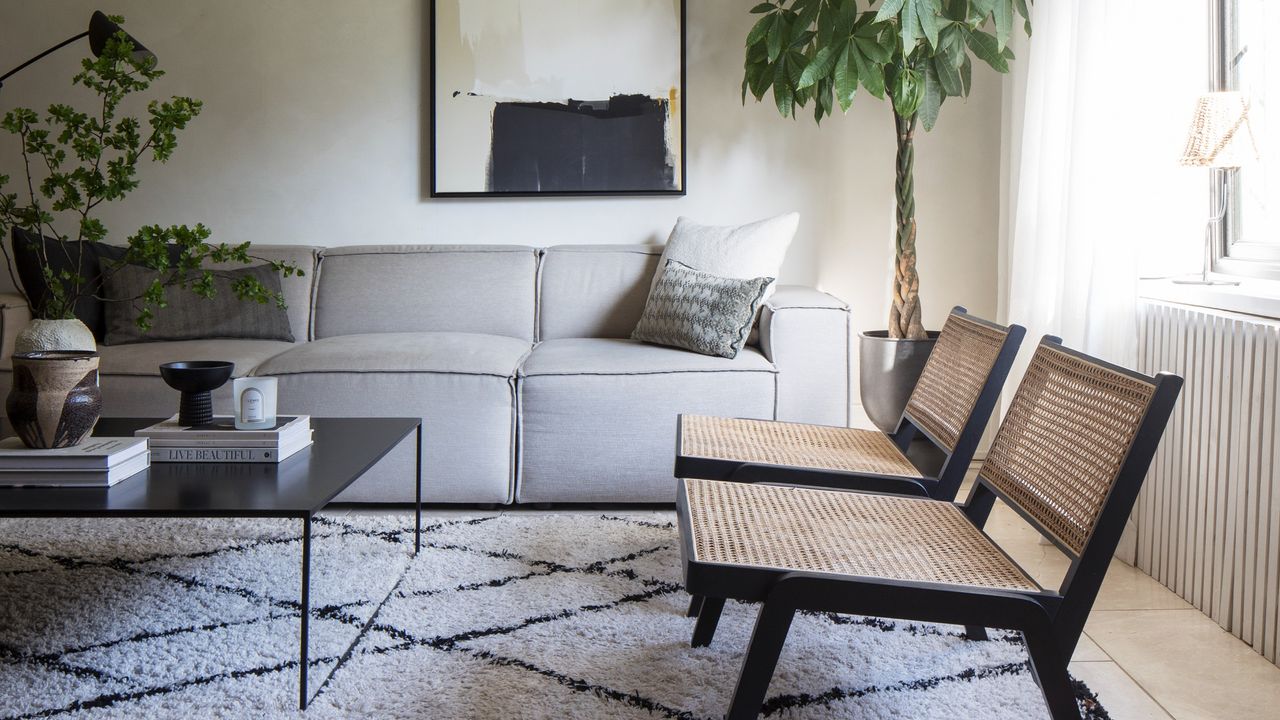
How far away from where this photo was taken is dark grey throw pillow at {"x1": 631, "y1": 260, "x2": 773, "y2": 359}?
3.05 metres

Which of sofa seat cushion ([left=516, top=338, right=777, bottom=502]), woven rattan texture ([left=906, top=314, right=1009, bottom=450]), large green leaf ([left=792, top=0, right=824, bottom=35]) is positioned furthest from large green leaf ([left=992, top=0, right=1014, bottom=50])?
sofa seat cushion ([left=516, top=338, right=777, bottom=502])

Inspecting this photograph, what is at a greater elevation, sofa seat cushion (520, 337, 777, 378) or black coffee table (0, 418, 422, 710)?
sofa seat cushion (520, 337, 777, 378)

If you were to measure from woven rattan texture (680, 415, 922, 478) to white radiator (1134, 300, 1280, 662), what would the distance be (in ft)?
2.27

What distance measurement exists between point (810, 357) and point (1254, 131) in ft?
4.21

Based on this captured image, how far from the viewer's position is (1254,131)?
2.47 m

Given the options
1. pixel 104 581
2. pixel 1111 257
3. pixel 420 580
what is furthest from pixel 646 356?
pixel 104 581

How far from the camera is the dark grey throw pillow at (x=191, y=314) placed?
3.30 m

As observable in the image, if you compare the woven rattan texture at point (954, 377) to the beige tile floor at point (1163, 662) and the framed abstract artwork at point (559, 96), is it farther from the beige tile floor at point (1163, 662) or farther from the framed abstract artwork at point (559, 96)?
the framed abstract artwork at point (559, 96)

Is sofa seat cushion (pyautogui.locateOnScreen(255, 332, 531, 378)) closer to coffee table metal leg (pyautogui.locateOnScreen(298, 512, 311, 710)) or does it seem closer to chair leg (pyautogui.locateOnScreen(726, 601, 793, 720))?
coffee table metal leg (pyautogui.locateOnScreen(298, 512, 311, 710))

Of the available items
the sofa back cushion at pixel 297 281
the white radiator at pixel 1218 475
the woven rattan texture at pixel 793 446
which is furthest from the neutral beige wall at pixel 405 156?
the woven rattan texture at pixel 793 446

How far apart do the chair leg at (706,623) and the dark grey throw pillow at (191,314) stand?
2.05 meters

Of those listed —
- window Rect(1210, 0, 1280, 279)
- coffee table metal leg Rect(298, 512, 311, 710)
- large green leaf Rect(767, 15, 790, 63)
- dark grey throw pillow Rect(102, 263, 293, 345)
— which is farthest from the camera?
dark grey throw pillow Rect(102, 263, 293, 345)

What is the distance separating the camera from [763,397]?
3.01 m

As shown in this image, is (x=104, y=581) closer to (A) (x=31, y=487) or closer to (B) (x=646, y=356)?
(A) (x=31, y=487)
